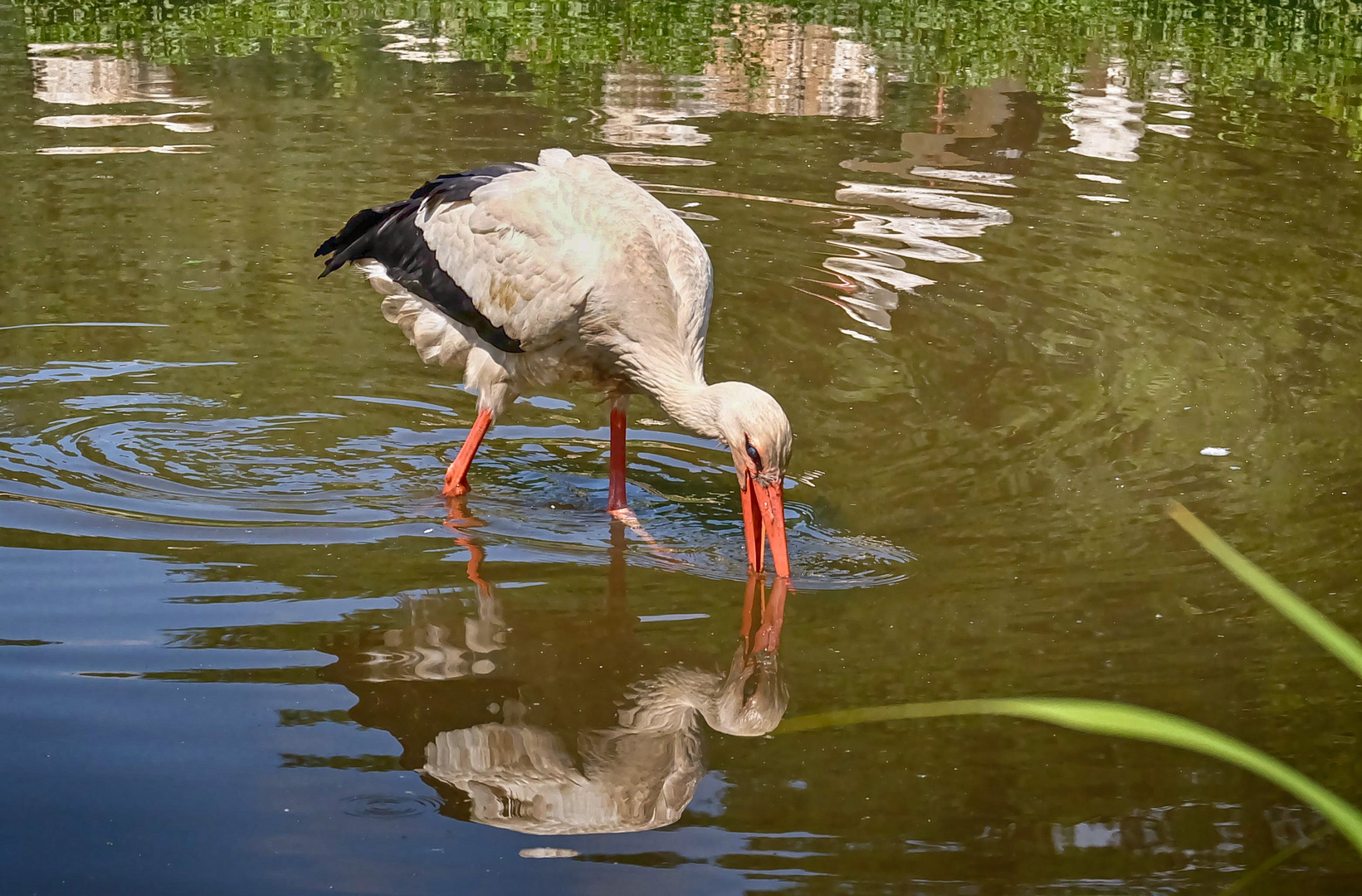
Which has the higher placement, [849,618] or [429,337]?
[429,337]

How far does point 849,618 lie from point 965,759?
941 mm

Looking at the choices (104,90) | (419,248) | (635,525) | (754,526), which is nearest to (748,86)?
(104,90)

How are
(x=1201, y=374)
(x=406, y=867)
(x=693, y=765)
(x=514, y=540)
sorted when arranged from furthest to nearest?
1. (x=1201, y=374)
2. (x=514, y=540)
3. (x=693, y=765)
4. (x=406, y=867)

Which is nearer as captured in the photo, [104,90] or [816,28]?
[104,90]

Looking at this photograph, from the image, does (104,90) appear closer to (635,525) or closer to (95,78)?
(95,78)

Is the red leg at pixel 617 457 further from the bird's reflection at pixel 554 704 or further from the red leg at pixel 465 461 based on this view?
the bird's reflection at pixel 554 704

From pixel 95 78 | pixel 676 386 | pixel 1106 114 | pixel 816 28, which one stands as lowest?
pixel 676 386

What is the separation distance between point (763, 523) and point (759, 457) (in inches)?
9.6

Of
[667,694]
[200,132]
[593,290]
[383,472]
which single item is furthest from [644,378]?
[200,132]

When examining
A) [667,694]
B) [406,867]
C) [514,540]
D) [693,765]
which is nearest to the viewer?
[406,867]

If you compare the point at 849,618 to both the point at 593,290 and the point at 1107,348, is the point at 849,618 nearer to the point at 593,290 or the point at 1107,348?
the point at 593,290

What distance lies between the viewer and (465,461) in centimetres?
630

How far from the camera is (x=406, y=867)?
3551 millimetres

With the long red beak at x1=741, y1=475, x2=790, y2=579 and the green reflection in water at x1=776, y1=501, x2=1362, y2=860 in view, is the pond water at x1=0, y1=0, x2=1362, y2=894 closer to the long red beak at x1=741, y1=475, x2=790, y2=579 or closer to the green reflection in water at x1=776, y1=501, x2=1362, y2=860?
the long red beak at x1=741, y1=475, x2=790, y2=579
